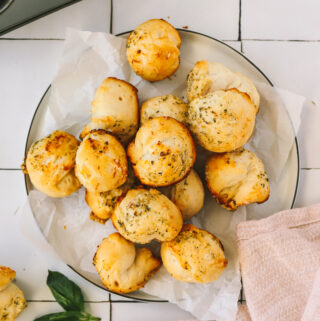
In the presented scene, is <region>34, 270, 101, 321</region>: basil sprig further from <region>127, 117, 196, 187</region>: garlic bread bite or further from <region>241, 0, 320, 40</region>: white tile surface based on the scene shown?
<region>241, 0, 320, 40</region>: white tile surface

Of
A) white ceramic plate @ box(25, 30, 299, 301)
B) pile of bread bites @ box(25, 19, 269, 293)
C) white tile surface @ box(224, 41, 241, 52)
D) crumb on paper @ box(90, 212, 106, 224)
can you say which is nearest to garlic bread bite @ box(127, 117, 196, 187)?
pile of bread bites @ box(25, 19, 269, 293)

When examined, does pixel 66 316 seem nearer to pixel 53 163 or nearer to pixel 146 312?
pixel 146 312

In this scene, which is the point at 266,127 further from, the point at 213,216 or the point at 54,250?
the point at 54,250

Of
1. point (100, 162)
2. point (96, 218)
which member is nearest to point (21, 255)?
point (96, 218)

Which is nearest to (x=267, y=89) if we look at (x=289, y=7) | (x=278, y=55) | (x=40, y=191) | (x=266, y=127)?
(x=266, y=127)

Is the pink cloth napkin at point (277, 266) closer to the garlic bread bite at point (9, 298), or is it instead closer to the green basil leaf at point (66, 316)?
the green basil leaf at point (66, 316)

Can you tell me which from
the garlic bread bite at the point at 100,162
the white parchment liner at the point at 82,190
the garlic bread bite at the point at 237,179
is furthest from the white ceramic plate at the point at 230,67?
the garlic bread bite at the point at 100,162

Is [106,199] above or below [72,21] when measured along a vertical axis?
below
